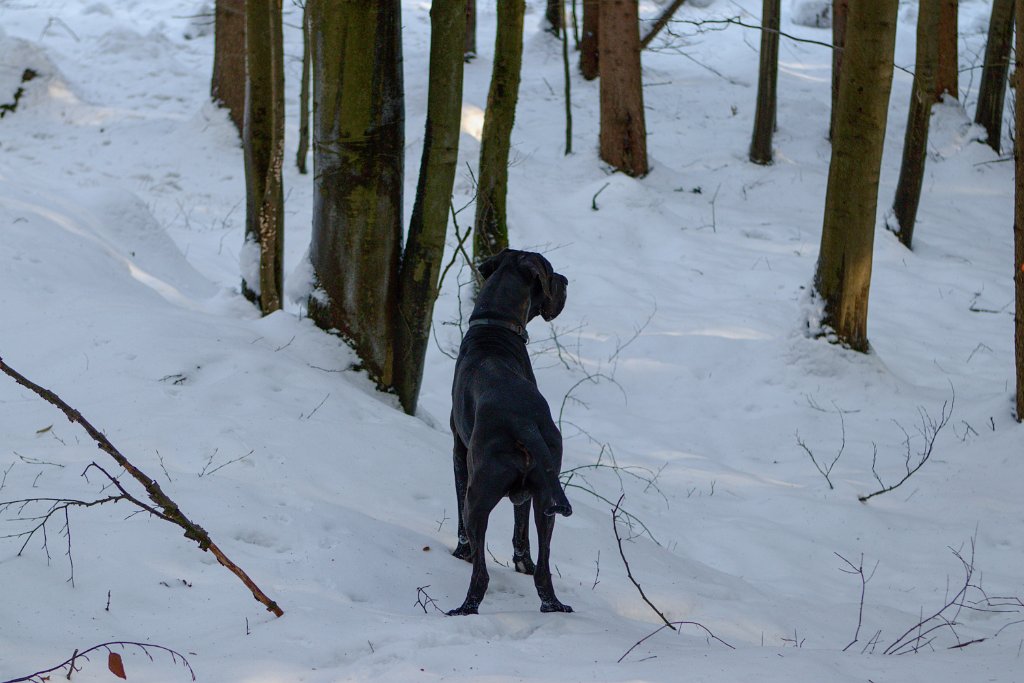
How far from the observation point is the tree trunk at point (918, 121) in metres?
11.2

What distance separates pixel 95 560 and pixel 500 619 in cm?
150

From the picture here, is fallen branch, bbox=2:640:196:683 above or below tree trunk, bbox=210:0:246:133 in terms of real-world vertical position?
Answer: below

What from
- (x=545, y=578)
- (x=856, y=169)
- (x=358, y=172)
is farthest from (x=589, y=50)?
(x=545, y=578)

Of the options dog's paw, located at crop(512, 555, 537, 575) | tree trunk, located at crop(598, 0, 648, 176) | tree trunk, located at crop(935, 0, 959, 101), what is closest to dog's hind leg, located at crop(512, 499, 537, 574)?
dog's paw, located at crop(512, 555, 537, 575)

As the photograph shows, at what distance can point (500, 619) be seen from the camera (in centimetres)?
338

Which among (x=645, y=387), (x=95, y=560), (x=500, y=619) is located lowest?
(x=645, y=387)

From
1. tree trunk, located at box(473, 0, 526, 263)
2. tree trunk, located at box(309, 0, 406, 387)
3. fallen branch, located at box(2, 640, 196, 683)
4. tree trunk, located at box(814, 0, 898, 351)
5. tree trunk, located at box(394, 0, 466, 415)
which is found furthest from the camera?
tree trunk, located at box(814, 0, 898, 351)

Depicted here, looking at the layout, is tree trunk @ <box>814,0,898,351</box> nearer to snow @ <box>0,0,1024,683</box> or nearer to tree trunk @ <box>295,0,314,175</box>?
snow @ <box>0,0,1024,683</box>

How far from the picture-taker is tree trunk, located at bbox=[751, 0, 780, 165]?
14398mm

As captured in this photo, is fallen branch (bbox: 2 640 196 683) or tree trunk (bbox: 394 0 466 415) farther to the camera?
tree trunk (bbox: 394 0 466 415)

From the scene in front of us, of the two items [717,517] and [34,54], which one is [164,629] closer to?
[717,517]

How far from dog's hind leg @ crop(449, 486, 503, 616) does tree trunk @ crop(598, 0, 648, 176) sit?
11.3m

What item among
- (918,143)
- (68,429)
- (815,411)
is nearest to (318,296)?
(68,429)

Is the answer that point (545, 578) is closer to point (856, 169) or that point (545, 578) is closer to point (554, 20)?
point (856, 169)
